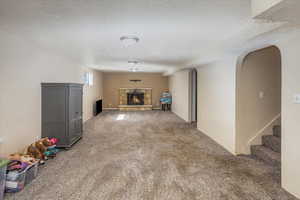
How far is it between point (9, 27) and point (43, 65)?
1.48m

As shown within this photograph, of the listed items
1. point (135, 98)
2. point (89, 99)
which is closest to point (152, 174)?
point (89, 99)

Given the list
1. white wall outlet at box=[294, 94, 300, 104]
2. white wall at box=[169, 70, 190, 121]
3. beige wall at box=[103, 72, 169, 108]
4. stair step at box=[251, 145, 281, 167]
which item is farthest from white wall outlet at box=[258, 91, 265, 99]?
beige wall at box=[103, 72, 169, 108]

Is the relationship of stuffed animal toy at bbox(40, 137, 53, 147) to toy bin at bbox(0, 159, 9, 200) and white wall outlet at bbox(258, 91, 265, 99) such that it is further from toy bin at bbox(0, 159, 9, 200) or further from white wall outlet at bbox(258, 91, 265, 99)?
white wall outlet at bbox(258, 91, 265, 99)

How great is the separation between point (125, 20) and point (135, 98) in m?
9.06

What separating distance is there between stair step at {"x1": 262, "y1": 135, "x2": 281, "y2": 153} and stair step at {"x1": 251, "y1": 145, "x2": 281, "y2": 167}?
0.24ft

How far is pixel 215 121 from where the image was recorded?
4664mm

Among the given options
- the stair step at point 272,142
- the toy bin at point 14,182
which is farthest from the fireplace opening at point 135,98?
the toy bin at point 14,182

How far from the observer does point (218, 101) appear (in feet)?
14.7

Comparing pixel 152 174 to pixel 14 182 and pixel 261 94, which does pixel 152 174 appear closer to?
pixel 14 182

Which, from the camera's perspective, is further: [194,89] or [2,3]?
[194,89]

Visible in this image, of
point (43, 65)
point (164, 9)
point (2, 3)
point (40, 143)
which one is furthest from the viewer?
point (43, 65)

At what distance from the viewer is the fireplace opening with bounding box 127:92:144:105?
443 inches

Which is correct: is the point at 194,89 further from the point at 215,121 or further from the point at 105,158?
the point at 105,158

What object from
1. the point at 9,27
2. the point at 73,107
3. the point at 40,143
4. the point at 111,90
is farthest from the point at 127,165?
the point at 111,90
